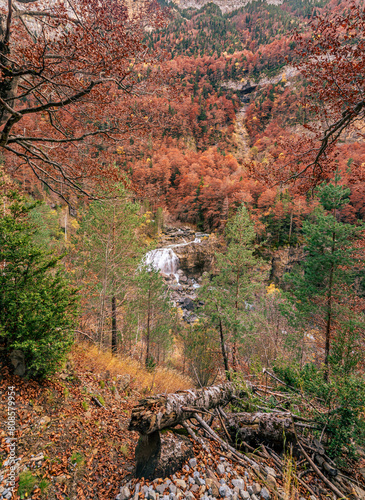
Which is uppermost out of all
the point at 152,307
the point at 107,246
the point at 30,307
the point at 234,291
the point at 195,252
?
the point at 107,246

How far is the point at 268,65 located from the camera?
10269cm

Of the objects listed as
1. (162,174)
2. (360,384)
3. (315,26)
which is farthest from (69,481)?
(162,174)

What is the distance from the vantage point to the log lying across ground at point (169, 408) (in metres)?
2.38

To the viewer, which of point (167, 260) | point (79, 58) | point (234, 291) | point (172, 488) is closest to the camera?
point (172, 488)

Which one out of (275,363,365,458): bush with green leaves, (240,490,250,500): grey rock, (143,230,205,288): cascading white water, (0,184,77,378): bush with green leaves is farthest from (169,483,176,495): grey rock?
(143,230,205,288): cascading white water

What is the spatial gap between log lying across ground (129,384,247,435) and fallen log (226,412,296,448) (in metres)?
0.41

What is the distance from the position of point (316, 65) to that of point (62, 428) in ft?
21.4

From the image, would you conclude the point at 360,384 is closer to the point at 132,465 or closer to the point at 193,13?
the point at 132,465

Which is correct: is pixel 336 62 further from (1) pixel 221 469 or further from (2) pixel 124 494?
(2) pixel 124 494

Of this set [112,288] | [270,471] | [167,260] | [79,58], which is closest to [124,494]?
[270,471]

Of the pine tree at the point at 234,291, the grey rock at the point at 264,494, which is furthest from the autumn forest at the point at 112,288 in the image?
the pine tree at the point at 234,291

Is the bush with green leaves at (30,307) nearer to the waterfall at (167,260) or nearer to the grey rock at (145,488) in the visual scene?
the grey rock at (145,488)

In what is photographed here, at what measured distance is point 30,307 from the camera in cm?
290

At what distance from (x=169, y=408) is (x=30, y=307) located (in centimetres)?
224
